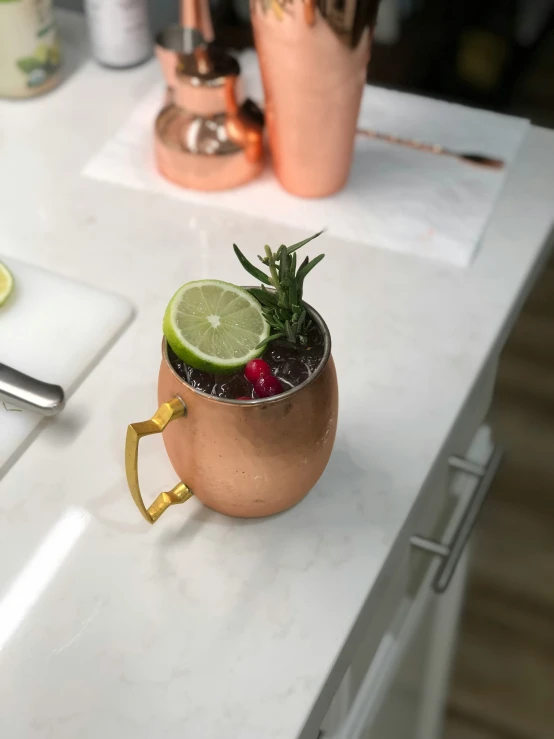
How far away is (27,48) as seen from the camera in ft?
2.78

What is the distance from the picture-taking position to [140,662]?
1.56 ft

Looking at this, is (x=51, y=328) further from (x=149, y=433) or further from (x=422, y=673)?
(x=422, y=673)

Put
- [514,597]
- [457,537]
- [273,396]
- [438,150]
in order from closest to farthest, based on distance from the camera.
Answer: [273,396] < [457,537] < [438,150] < [514,597]

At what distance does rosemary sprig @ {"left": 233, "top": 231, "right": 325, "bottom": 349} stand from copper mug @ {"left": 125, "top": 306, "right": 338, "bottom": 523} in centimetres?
2

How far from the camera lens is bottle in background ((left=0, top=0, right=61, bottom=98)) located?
0.82 m

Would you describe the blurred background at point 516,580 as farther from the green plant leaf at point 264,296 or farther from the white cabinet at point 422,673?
the green plant leaf at point 264,296

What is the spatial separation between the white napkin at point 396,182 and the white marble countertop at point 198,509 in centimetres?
2

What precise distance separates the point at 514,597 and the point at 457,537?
67 centimetres

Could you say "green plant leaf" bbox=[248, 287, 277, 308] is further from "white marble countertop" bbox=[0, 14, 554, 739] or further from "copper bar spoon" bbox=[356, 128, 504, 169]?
"copper bar spoon" bbox=[356, 128, 504, 169]

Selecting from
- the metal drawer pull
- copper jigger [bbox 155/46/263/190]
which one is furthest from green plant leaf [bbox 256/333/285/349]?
copper jigger [bbox 155/46/263/190]

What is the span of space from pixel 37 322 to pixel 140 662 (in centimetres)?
30

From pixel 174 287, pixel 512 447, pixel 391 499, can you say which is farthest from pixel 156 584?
pixel 512 447

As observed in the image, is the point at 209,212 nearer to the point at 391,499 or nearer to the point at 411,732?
the point at 391,499

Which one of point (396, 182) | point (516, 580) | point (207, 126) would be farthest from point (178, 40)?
point (516, 580)
